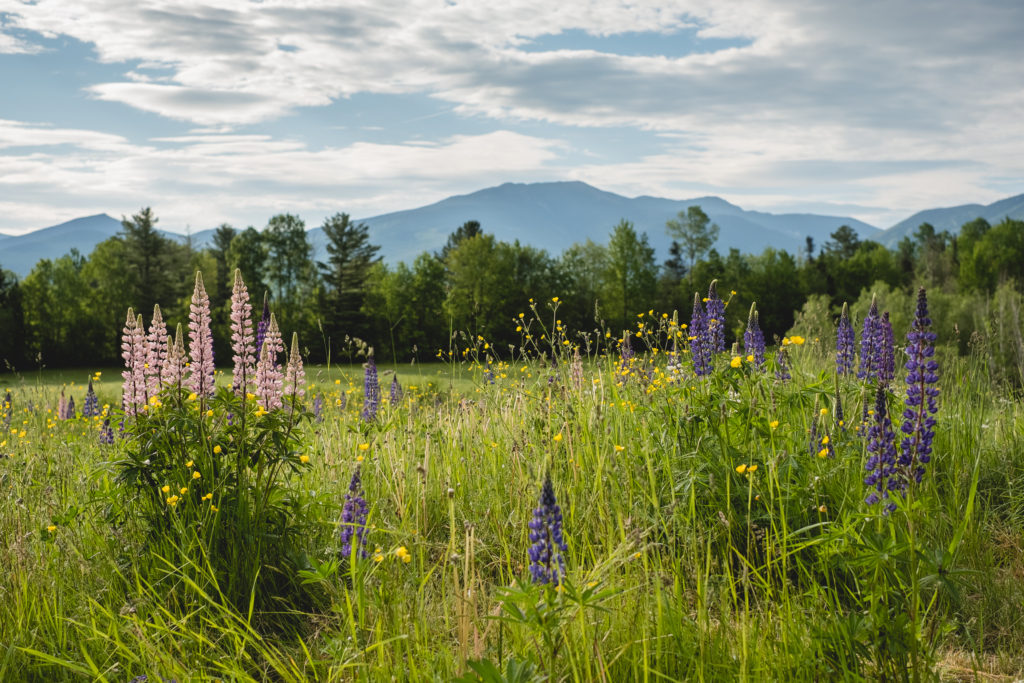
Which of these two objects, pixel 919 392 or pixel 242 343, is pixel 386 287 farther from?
pixel 919 392

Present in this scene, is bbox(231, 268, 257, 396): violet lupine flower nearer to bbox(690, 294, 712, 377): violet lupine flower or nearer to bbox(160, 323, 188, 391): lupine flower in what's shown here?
bbox(160, 323, 188, 391): lupine flower

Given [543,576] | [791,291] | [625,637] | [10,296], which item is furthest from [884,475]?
[791,291]

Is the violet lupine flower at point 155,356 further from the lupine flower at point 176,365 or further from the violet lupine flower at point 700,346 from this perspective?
the violet lupine flower at point 700,346

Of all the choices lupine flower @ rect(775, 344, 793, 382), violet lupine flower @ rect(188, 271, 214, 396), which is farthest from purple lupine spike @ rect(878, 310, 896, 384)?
violet lupine flower @ rect(188, 271, 214, 396)

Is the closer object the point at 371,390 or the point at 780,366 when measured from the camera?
the point at 780,366

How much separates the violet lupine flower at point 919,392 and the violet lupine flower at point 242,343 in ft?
11.4

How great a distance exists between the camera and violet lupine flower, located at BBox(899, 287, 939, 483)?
3.38 metres

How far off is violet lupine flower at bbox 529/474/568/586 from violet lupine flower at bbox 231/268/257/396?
7.60 ft

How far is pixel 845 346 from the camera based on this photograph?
23.7 feet

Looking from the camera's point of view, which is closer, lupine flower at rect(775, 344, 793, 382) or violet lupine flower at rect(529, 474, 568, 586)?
violet lupine flower at rect(529, 474, 568, 586)

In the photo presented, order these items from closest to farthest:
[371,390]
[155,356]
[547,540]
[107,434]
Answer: [547,540] < [155,356] < [107,434] < [371,390]

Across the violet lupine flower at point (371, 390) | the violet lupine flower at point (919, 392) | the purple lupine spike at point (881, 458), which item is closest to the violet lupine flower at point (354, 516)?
the purple lupine spike at point (881, 458)

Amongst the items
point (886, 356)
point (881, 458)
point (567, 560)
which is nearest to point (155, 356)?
point (567, 560)

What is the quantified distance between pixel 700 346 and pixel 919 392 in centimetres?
229
